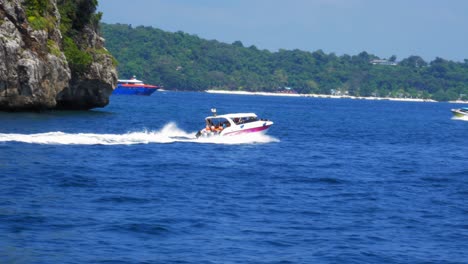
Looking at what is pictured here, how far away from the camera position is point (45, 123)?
5819 cm

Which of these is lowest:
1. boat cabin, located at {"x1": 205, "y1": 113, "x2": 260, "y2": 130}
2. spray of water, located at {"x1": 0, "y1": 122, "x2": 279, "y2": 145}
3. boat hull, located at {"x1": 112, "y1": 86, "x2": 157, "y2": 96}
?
boat hull, located at {"x1": 112, "y1": 86, "x2": 157, "y2": 96}

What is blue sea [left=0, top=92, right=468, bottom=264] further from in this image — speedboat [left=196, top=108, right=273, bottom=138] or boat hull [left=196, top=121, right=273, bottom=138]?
speedboat [left=196, top=108, right=273, bottom=138]

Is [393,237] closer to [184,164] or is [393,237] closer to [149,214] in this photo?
[149,214]

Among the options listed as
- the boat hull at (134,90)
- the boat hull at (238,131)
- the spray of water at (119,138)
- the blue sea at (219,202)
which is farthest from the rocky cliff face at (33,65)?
the boat hull at (134,90)

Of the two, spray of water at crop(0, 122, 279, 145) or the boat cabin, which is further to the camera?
the boat cabin

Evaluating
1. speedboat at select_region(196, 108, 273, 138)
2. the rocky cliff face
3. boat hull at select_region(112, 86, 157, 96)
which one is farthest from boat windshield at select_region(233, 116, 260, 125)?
boat hull at select_region(112, 86, 157, 96)

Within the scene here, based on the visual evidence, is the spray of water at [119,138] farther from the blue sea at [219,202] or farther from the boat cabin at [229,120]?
the boat cabin at [229,120]

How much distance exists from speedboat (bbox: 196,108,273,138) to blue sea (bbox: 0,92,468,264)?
0.66 meters

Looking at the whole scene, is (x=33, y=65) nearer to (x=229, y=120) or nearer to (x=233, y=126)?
(x=229, y=120)

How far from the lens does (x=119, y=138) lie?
50062mm

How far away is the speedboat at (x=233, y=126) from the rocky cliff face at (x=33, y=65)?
15.0 metres

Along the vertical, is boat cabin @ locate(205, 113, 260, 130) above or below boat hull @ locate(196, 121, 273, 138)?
above

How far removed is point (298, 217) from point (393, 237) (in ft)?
11.9

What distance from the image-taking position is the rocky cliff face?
6062 centimetres
